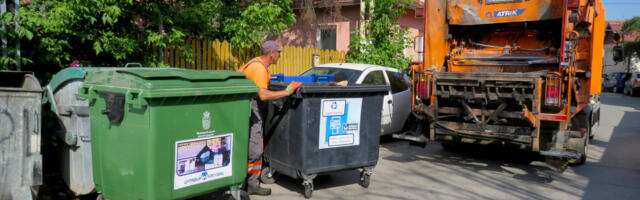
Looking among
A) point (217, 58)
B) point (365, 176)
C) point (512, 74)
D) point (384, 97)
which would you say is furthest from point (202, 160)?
point (217, 58)

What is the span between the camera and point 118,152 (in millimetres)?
3570

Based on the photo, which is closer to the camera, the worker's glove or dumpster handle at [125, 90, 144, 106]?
dumpster handle at [125, 90, 144, 106]

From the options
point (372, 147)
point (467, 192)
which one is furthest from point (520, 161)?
point (372, 147)

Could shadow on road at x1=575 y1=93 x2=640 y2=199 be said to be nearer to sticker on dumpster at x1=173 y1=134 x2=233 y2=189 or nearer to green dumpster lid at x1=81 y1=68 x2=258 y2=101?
sticker on dumpster at x1=173 y1=134 x2=233 y2=189

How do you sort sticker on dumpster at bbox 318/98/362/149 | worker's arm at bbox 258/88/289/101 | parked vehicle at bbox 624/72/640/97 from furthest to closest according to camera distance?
parked vehicle at bbox 624/72/640/97 → sticker on dumpster at bbox 318/98/362/149 → worker's arm at bbox 258/88/289/101

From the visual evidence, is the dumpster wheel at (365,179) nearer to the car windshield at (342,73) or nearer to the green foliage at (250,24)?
the car windshield at (342,73)

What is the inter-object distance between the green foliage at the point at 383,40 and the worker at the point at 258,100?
24.6 feet

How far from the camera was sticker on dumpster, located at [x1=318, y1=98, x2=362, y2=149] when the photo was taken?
4.66 meters

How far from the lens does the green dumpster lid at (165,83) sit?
3340 mm

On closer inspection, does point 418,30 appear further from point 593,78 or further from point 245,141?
point 245,141

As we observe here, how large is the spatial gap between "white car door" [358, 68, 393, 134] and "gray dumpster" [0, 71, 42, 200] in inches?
194

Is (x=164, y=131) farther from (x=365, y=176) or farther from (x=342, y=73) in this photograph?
(x=342, y=73)

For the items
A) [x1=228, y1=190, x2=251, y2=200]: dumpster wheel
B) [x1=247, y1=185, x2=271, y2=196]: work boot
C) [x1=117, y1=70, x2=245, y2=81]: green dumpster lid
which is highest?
[x1=117, y1=70, x2=245, y2=81]: green dumpster lid

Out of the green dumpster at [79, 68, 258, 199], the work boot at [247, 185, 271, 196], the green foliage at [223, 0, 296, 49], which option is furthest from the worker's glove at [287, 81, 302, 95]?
the green foliage at [223, 0, 296, 49]
